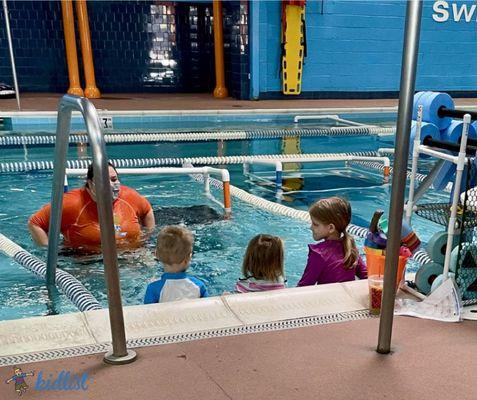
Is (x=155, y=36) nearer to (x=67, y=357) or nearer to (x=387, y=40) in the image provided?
(x=387, y=40)

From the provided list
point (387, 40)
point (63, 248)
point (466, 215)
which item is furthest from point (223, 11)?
point (466, 215)

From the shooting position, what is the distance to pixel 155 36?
1387 centimetres

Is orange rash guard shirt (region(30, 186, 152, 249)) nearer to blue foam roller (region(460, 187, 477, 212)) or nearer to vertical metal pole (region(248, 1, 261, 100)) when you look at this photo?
blue foam roller (region(460, 187, 477, 212))

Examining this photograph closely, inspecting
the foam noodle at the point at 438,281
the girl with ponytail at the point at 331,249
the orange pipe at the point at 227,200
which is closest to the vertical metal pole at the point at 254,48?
the orange pipe at the point at 227,200

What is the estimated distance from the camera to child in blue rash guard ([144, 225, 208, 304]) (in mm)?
2611

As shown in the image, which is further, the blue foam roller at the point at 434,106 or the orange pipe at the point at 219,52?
the orange pipe at the point at 219,52

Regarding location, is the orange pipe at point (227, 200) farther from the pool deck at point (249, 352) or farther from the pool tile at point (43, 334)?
the pool tile at point (43, 334)

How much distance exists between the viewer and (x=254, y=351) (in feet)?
6.33

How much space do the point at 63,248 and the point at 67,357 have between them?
97.7 inches

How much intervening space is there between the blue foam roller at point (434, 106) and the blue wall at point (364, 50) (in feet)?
32.2

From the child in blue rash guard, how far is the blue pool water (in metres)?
0.96

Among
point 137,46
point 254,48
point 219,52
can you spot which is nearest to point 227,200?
point 254,48

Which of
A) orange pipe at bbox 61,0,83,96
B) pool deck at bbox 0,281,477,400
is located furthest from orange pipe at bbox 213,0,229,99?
pool deck at bbox 0,281,477,400

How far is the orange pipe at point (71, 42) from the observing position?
37.7ft
